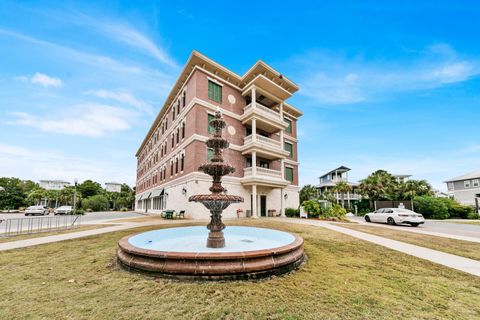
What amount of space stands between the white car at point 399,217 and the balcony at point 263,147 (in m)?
10.9

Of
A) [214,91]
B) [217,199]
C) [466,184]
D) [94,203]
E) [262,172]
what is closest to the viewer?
[217,199]

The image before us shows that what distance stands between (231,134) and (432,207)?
27858 mm

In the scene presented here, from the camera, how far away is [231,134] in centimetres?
2136

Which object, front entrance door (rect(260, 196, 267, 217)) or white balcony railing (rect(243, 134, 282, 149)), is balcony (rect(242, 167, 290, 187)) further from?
white balcony railing (rect(243, 134, 282, 149))

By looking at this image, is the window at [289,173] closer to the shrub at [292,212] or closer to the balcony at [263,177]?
the shrub at [292,212]

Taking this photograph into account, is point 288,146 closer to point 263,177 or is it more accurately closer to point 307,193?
point 263,177

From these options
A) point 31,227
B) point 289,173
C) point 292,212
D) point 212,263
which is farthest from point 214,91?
point 212,263

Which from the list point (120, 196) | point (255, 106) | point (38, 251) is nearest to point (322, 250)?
point (38, 251)

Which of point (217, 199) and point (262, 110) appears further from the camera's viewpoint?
point (262, 110)

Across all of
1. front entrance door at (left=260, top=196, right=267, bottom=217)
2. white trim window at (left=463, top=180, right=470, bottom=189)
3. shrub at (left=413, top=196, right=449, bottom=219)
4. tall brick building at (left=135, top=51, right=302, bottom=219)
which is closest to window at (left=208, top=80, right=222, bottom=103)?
tall brick building at (left=135, top=51, right=302, bottom=219)

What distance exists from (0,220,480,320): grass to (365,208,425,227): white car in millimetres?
13553

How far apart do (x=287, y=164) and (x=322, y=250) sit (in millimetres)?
21941

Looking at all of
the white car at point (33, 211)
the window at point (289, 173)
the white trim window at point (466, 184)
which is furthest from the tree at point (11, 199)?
the white trim window at point (466, 184)

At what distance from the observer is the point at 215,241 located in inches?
246
